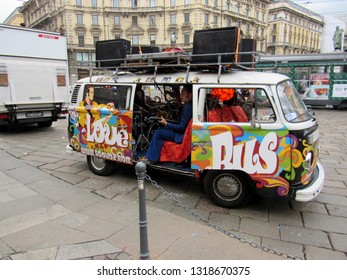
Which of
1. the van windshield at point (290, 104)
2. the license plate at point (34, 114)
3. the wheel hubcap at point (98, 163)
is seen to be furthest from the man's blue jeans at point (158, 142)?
the license plate at point (34, 114)

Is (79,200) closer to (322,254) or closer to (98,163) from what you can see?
(98,163)

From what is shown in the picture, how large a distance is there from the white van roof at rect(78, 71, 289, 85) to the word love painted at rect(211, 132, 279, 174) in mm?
726

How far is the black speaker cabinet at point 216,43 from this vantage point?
4000mm

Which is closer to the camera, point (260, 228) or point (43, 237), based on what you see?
point (43, 237)

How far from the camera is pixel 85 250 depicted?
10.3 ft

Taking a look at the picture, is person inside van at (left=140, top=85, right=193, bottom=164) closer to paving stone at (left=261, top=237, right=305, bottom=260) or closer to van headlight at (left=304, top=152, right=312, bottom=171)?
van headlight at (left=304, top=152, right=312, bottom=171)

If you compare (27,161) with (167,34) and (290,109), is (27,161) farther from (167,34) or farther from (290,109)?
(167,34)

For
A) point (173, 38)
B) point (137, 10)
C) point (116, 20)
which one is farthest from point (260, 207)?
point (116, 20)

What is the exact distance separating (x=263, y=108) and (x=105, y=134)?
2796 millimetres

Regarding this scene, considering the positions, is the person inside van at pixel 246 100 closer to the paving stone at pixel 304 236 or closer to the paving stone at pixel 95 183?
the paving stone at pixel 304 236

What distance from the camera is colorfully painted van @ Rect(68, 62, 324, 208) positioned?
12.2 ft

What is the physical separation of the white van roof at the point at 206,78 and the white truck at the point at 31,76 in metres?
5.68

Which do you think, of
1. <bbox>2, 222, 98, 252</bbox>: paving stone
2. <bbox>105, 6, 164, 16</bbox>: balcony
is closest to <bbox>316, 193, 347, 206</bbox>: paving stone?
<bbox>2, 222, 98, 252</bbox>: paving stone

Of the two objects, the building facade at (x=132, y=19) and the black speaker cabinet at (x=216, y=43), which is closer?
the black speaker cabinet at (x=216, y=43)
